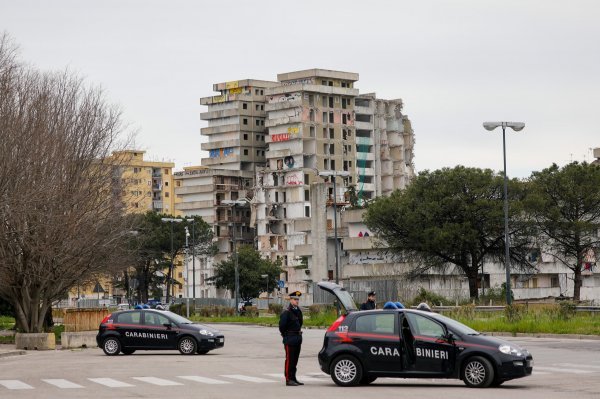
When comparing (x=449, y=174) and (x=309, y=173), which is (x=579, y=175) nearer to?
(x=449, y=174)

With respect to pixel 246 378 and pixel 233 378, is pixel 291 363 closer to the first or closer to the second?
pixel 246 378

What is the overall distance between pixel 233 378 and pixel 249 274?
117 meters

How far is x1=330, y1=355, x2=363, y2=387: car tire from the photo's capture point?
21875 millimetres

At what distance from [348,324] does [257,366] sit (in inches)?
308

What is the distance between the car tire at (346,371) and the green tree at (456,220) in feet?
232

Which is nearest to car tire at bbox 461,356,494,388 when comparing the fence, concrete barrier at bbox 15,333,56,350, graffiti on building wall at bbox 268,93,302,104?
concrete barrier at bbox 15,333,56,350

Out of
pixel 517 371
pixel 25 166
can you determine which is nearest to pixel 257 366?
pixel 517 371

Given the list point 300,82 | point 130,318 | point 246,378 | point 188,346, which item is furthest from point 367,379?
point 300,82

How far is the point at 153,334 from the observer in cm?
3672

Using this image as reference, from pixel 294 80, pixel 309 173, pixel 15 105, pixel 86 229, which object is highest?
pixel 294 80

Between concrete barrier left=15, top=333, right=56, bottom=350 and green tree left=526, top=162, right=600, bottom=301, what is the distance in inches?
2167

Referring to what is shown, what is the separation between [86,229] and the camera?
171 feet

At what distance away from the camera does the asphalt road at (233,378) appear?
66.6ft

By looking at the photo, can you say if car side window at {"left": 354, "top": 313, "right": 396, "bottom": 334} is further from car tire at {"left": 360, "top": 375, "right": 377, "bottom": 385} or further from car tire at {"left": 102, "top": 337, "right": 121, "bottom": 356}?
car tire at {"left": 102, "top": 337, "right": 121, "bottom": 356}
